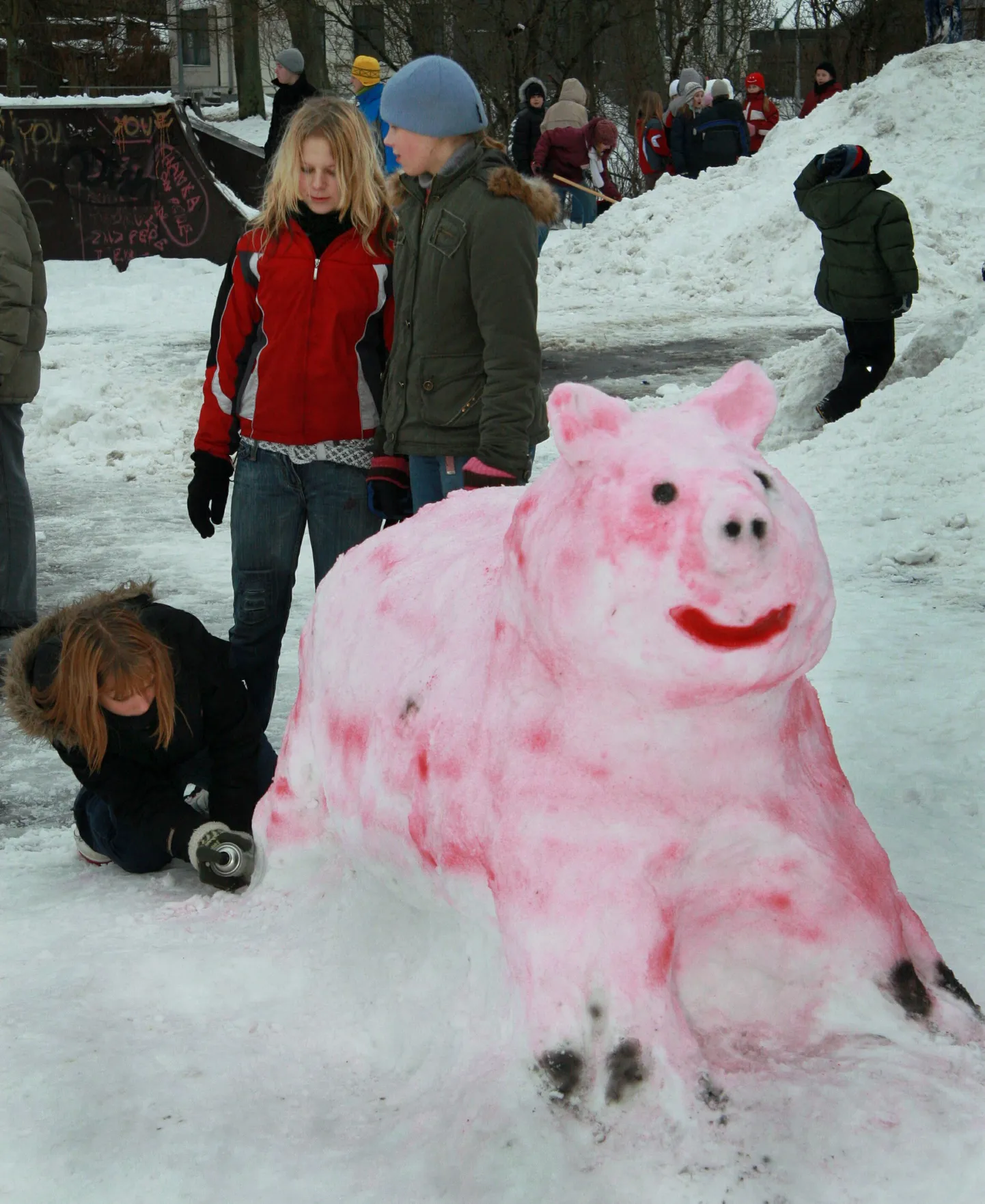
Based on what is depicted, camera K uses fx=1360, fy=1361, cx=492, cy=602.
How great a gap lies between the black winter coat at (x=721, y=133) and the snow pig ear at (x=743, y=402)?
1568 centimetres

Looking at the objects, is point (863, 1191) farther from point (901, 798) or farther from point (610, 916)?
point (901, 798)

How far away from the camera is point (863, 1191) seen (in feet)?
6.67

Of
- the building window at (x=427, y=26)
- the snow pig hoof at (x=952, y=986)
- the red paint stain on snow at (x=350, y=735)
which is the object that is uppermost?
the building window at (x=427, y=26)

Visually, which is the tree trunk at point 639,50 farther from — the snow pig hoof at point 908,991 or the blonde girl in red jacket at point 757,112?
the snow pig hoof at point 908,991

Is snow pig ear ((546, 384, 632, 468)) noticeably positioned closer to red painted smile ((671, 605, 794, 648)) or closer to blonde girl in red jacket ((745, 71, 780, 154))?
red painted smile ((671, 605, 794, 648))

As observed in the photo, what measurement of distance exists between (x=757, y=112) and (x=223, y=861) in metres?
18.5

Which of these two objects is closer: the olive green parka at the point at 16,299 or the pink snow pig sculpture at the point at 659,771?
the pink snow pig sculpture at the point at 659,771

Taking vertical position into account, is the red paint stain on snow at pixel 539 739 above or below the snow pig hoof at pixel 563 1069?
above

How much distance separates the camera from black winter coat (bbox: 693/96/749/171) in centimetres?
1702

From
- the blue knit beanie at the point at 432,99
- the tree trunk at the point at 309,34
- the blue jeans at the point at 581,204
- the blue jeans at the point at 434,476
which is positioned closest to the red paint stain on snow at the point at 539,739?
the blue jeans at the point at 434,476

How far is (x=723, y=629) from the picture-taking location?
1.94m

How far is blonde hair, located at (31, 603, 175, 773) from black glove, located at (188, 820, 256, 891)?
1.01ft

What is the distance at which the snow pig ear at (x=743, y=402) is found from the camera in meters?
2.21

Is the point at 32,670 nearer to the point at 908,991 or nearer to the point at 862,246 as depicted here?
the point at 908,991
